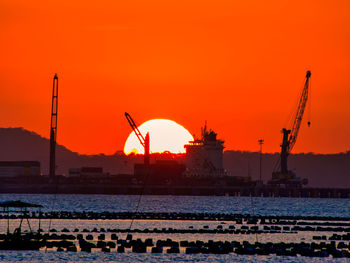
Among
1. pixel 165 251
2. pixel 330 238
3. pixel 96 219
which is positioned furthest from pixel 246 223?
pixel 165 251

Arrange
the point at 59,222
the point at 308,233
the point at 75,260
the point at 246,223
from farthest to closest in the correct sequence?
the point at 246,223 < the point at 59,222 < the point at 308,233 < the point at 75,260

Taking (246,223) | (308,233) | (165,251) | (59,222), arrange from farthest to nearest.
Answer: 1. (246,223)
2. (59,222)
3. (308,233)
4. (165,251)

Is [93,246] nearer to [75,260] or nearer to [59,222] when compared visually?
[75,260]

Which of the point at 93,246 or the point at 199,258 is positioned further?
the point at 93,246

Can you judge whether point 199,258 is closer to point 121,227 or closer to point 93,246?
point 93,246

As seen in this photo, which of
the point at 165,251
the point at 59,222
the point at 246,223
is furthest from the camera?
the point at 246,223

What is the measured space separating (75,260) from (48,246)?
27.3ft

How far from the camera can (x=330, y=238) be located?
93.1 meters

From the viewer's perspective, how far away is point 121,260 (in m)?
70.8

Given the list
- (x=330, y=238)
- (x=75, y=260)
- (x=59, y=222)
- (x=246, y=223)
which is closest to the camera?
(x=75, y=260)

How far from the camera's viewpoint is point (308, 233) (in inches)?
4018

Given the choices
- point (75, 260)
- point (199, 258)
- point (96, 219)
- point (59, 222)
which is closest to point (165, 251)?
point (199, 258)

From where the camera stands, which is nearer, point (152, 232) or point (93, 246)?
point (93, 246)

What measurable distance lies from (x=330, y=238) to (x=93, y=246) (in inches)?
1048
